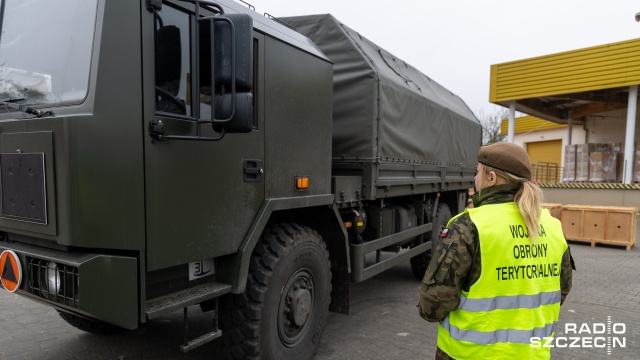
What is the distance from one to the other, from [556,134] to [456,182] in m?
20.3

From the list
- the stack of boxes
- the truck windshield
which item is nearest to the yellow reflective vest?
the truck windshield

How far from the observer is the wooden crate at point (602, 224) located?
9.91 metres

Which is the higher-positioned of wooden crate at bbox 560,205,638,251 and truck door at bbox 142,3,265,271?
truck door at bbox 142,3,265,271

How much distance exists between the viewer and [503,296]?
1842 mm

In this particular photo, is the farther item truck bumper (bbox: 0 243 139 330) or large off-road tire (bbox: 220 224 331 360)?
large off-road tire (bbox: 220 224 331 360)

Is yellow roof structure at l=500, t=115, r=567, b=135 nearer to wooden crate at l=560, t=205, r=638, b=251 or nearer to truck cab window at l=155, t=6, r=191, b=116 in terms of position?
wooden crate at l=560, t=205, r=638, b=251

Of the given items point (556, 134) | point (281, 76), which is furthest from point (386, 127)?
point (556, 134)

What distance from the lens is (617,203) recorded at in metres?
13.8

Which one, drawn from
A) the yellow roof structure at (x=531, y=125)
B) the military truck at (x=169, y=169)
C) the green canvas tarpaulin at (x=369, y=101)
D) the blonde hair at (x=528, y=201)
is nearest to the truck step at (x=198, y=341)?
the military truck at (x=169, y=169)

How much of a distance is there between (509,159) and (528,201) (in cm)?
21

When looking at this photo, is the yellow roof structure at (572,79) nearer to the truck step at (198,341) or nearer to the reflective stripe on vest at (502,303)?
the reflective stripe on vest at (502,303)

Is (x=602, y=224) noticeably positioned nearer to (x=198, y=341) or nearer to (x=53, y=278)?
(x=198, y=341)

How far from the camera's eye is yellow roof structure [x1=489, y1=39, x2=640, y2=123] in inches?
535

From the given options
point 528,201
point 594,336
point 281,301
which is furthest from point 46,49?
point 594,336
